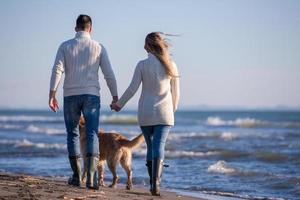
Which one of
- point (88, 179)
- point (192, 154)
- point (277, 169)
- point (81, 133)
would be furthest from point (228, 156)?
point (88, 179)

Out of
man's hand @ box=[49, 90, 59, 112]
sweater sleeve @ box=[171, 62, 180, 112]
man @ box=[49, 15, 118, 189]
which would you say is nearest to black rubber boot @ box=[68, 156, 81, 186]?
man @ box=[49, 15, 118, 189]

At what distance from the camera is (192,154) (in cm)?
1337

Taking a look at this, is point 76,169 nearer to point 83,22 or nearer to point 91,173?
point 91,173

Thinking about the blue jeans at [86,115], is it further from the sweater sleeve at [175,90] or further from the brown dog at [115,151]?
the brown dog at [115,151]

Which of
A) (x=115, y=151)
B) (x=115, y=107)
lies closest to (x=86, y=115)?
(x=115, y=107)

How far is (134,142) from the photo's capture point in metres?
7.07

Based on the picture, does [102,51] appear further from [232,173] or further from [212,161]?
[212,161]

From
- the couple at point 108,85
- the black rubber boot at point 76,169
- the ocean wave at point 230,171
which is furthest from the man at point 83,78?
the ocean wave at point 230,171

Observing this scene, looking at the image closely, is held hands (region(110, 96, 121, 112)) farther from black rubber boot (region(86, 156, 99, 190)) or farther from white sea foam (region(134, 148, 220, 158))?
white sea foam (region(134, 148, 220, 158))

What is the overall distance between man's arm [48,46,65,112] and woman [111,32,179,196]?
606mm

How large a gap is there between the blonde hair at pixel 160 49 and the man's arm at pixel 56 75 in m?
0.90

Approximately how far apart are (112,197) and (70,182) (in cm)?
91

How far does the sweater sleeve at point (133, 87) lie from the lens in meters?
5.99

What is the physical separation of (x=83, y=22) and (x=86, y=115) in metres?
0.96
